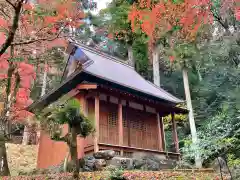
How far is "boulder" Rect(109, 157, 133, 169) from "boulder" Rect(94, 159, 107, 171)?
1.33ft

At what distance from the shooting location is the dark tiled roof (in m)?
12.5

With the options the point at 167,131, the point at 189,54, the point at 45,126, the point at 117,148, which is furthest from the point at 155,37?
the point at 45,126

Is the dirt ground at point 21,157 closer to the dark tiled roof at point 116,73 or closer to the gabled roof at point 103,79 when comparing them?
the gabled roof at point 103,79

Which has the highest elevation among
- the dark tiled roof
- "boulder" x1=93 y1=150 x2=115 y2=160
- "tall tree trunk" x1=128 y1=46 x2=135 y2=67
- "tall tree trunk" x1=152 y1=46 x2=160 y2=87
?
"tall tree trunk" x1=128 y1=46 x2=135 y2=67

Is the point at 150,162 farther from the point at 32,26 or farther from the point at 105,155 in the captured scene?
the point at 32,26

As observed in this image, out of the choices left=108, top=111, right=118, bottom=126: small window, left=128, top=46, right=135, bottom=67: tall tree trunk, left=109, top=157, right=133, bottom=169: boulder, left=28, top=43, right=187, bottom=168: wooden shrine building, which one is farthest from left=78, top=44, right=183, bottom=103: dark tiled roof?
left=128, top=46, right=135, bottom=67: tall tree trunk

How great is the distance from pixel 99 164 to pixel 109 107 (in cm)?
Result: 368

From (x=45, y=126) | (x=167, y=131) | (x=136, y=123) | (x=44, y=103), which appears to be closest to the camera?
(x=45, y=126)

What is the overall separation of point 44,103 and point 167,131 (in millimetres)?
10208

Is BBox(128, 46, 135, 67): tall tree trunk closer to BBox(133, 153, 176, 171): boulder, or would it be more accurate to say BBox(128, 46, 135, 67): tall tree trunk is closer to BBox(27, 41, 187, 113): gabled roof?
BBox(27, 41, 187, 113): gabled roof

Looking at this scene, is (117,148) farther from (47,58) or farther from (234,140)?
(234,140)

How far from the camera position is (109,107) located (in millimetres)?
13125

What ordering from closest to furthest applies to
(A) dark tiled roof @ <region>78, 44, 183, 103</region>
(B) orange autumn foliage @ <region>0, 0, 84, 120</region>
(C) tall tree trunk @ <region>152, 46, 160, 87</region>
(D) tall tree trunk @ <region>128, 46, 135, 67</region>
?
1. (B) orange autumn foliage @ <region>0, 0, 84, 120</region>
2. (A) dark tiled roof @ <region>78, 44, 183, 103</region>
3. (C) tall tree trunk @ <region>152, 46, 160, 87</region>
4. (D) tall tree trunk @ <region>128, 46, 135, 67</region>

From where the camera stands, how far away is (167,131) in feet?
69.5
